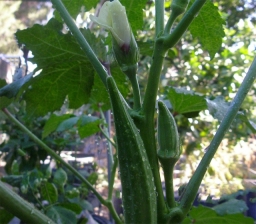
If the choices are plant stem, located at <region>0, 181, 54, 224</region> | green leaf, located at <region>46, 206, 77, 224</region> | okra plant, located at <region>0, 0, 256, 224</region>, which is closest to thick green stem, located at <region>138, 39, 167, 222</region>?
okra plant, located at <region>0, 0, 256, 224</region>

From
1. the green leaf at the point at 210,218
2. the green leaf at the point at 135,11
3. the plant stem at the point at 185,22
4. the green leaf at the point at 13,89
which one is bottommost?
the green leaf at the point at 210,218

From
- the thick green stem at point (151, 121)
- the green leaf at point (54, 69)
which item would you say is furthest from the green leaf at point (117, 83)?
the thick green stem at point (151, 121)

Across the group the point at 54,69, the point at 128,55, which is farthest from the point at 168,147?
the point at 54,69

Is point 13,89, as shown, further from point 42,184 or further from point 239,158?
point 239,158

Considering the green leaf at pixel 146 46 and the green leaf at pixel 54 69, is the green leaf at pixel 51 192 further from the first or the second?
the green leaf at pixel 146 46

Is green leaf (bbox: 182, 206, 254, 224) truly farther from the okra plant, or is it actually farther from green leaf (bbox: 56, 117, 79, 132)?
green leaf (bbox: 56, 117, 79, 132)

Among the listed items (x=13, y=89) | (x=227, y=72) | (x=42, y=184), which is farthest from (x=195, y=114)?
(x=227, y=72)
